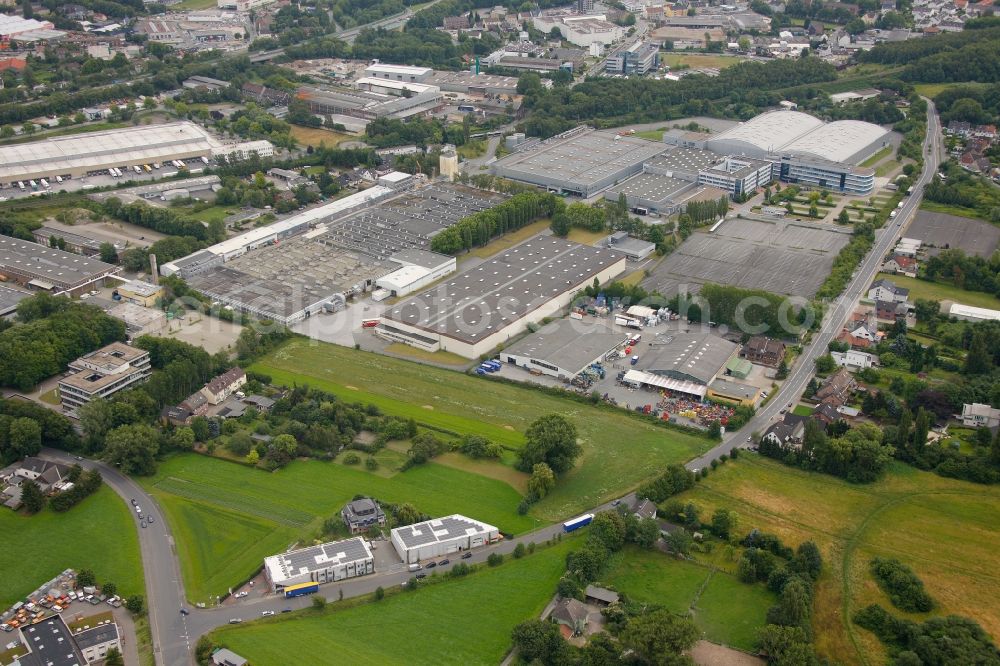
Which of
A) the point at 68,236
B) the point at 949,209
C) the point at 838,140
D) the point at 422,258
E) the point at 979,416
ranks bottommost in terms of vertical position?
the point at 949,209

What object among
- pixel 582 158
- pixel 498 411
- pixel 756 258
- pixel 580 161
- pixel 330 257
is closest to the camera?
pixel 498 411

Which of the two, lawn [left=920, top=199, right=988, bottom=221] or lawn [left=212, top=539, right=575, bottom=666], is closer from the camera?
lawn [left=212, top=539, right=575, bottom=666]

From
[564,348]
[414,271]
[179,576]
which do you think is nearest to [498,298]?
[564,348]

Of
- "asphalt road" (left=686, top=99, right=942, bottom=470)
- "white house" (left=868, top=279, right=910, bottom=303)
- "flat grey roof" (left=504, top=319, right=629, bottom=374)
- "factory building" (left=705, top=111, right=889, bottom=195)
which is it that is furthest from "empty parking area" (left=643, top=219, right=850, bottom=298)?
"factory building" (left=705, top=111, right=889, bottom=195)

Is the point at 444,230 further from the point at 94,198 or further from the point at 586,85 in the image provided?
the point at 586,85

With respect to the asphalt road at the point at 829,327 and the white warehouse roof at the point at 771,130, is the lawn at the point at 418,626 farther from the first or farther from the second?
the white warehouse roof at the point at 771,130

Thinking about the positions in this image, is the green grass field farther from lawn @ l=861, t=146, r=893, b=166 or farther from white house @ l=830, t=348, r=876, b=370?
lawn @ l=861, t=146, r=893, b=166

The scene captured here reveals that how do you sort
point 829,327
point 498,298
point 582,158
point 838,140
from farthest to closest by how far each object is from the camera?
1. point 838,140
2. point 582,158
3. point 498,298
4. point 829,327

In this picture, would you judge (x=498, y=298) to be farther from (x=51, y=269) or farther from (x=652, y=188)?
(x=51, y=269)
